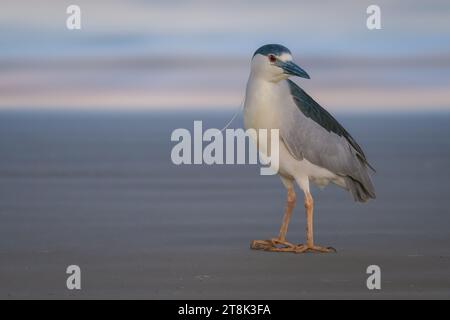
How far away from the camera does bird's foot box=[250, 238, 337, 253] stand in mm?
12984

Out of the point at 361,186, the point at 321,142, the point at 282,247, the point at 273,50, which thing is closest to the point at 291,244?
the point at 282,247

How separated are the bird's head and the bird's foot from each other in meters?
1.65

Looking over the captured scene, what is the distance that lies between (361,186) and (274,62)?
5.33 ft

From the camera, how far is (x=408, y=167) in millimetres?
20781

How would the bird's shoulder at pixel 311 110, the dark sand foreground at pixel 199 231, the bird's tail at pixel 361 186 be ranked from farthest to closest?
the bird's tail at pixel 361 186, the bird's shoulder at pixel 311 110, the dark sand foreground at pixel 199 231

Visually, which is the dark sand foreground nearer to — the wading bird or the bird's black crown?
the wading bird

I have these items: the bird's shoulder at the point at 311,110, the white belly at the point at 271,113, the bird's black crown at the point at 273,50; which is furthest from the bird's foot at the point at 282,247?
the bird's black crown at the point at 273,50

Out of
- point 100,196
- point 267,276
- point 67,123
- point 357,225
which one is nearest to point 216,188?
point 100,196

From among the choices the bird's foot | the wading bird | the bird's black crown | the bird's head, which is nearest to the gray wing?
the wading bird

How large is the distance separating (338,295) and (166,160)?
11.1m

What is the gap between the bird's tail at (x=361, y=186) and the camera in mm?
13297

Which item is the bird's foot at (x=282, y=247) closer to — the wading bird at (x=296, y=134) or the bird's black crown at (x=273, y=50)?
the wading bird at (x=296, y=134)

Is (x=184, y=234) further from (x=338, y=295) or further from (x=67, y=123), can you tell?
(x=67, y=123)

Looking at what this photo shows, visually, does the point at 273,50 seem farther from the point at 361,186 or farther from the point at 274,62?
the point at 361,186
